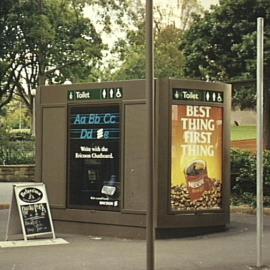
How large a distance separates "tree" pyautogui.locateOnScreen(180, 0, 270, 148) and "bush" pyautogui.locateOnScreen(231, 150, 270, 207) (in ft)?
7.85

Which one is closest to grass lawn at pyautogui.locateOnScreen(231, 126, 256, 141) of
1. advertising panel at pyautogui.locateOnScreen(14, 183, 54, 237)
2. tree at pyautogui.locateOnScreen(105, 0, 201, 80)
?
tree at pyautogui.locateOnScreen(105, 0, 201, 80)

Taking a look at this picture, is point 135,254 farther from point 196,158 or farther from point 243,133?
point 243,133

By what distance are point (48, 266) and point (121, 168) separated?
9.98ft

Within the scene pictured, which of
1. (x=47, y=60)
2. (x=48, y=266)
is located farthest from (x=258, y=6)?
(x=47, y=60)

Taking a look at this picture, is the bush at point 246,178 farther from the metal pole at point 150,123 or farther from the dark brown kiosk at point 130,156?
the metal pole at point 150,123

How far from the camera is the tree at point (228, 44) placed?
18.3 meters

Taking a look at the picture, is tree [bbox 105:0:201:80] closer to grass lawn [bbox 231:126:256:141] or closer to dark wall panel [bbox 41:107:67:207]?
grass lawn [bbox 231:126:256:141]

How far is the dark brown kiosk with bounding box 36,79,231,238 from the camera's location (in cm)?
1125

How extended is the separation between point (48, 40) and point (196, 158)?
2042 cm

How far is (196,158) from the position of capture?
11.7 meters

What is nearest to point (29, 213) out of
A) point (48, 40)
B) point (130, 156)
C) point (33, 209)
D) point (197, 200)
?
point (33, 209)

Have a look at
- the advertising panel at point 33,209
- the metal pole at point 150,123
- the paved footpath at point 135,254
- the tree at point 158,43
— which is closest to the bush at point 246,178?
the paved footpath at point 135,254

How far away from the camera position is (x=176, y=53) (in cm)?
4119

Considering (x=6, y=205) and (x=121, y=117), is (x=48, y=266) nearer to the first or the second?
(x=121, y=117)
